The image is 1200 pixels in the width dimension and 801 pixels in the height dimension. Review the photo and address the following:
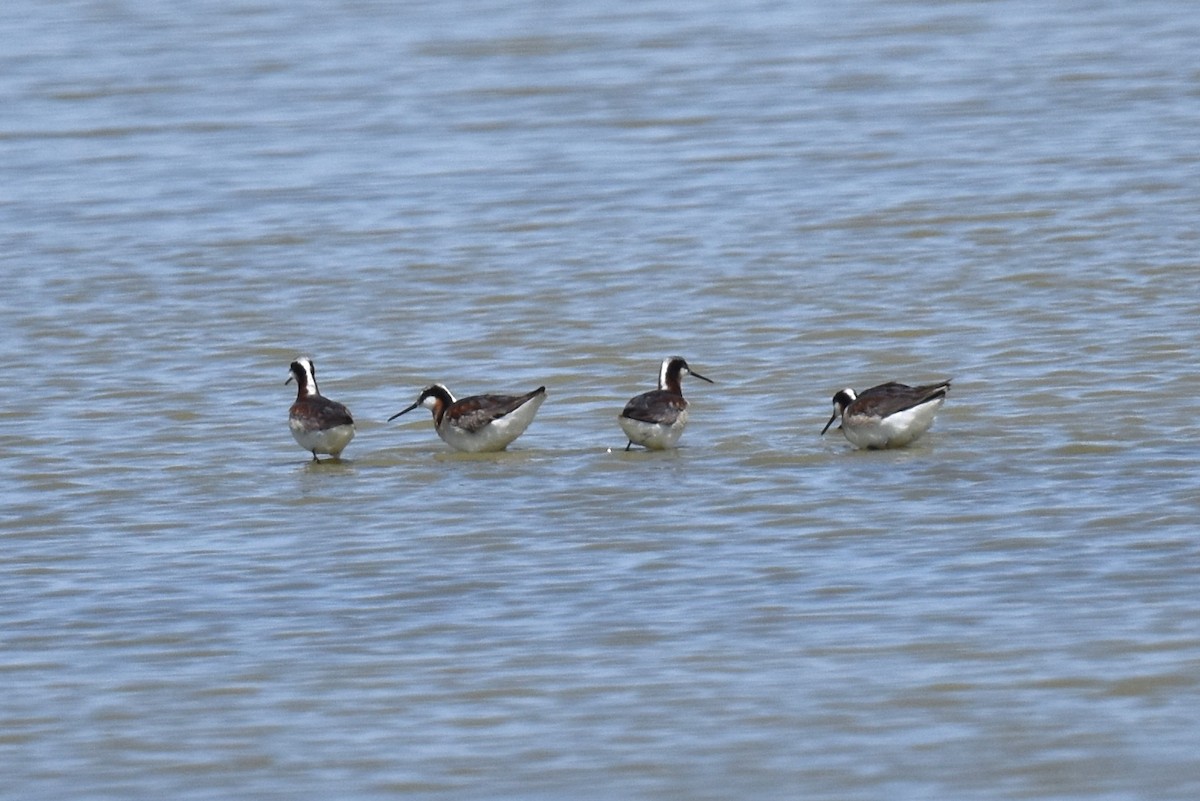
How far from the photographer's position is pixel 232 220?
2248 cm

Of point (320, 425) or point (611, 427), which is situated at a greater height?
point (320, 425)

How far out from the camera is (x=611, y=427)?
14.9 m

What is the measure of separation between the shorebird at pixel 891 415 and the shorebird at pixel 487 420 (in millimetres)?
1889

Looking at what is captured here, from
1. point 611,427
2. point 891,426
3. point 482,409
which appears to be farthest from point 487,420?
point 891,426

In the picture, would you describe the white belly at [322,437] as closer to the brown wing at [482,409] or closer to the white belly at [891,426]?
the brown wing at [482,409]

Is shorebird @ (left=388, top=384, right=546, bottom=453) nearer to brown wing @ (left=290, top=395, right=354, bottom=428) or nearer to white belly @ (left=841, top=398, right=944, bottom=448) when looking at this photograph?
brown wing @ (left=290, top=395, right=354, bottom=428)

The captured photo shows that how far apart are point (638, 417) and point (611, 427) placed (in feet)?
3.96

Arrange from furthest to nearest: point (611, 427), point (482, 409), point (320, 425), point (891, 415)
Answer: point (611, 427), point (482, 409), point (320, 425), point (891, 415)

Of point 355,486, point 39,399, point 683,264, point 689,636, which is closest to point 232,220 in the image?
point 683,264

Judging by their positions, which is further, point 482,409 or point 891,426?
point 482,409

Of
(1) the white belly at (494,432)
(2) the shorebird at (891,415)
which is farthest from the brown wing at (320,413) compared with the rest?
(2) the shorebird at (891,415)

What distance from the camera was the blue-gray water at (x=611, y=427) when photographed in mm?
8859

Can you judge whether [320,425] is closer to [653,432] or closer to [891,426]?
[653,432]

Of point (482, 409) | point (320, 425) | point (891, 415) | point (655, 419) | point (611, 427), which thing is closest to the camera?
point (891, 415)
